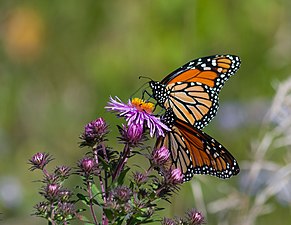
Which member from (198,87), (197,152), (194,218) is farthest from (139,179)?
(198,87)

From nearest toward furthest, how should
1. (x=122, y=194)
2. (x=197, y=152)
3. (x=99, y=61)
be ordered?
(x=122, y=194)
(x=197, y=152)
(x=99, y=61)

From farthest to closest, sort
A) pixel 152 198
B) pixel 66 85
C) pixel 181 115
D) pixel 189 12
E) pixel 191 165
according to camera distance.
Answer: pixel 66 85 → pixel 189 12 → pixel 181 115 → pixel 191 165 → pixel 152 198

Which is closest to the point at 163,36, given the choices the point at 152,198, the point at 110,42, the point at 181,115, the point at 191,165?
the point at 110,42

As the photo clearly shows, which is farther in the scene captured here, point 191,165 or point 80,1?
point 80,1

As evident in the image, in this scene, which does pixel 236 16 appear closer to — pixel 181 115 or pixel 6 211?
pixel 6 211

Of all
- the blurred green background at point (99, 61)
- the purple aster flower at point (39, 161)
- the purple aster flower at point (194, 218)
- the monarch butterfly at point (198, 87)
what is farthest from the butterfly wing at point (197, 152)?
the blurred green background at point (99, 61)

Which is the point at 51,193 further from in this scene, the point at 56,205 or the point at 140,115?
the point at 140,115
